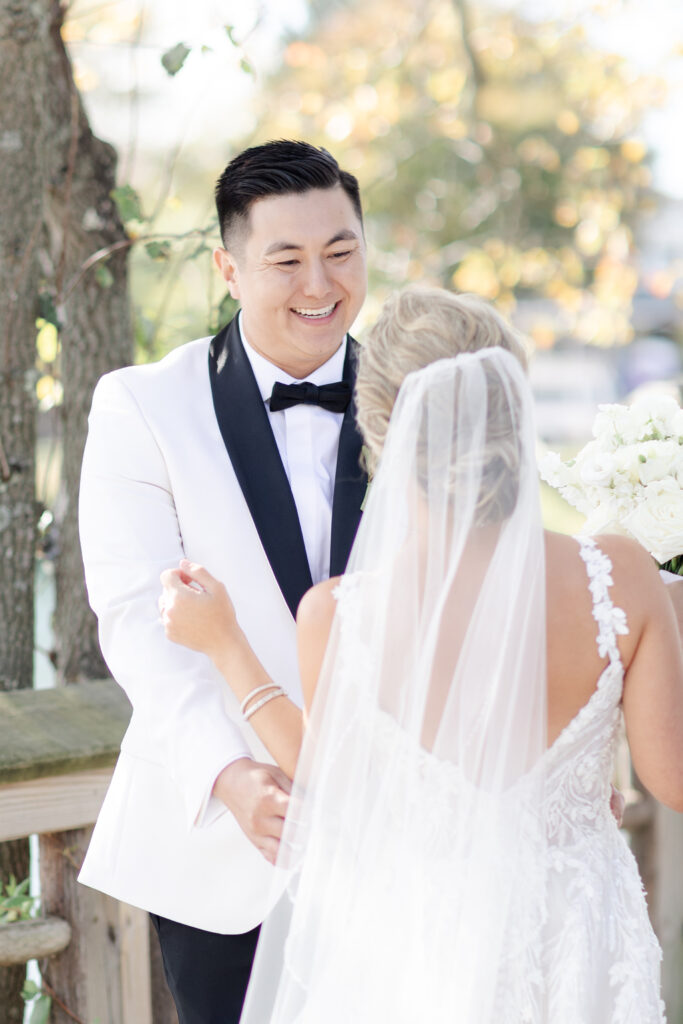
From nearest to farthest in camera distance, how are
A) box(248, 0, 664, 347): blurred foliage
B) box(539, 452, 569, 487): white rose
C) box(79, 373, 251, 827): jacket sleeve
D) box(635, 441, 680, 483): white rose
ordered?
box(79, 373, 251, 827): jacket sleeve < box(635, 441, 680, 483): white rose < box(539, 452, 569, 487): white rose < box(248, 0, 664, 347): blurred foliage

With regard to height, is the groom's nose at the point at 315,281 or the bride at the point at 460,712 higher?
the groom's nose at the point at 315,281

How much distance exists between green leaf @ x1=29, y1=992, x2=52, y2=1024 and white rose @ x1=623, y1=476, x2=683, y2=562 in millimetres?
1762

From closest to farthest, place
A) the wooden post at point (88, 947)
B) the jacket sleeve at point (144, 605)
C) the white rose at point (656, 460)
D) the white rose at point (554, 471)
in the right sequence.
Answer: the jacket sleeve at point (144, 605) < the white rose at point (656, 460) < the white rose at point (554, 471) < the wooden post at point (88, 947)

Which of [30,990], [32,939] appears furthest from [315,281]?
[30,990]

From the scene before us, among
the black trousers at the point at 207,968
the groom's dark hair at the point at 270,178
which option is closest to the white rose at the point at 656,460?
the groom's dark hair at the point at 270,178

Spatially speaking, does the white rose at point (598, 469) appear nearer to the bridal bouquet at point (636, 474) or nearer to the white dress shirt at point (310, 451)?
the bridal bouquet at point (636, 474)

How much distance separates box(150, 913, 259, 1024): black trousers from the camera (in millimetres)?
Answer: 2467

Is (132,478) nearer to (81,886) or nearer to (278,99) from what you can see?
(81,886)

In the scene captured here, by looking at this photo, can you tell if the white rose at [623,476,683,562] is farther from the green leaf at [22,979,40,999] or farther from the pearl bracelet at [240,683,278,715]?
the green leaf at [22,979,40,999]

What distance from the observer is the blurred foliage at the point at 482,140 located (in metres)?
9.57

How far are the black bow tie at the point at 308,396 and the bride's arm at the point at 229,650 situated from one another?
1.87 feet

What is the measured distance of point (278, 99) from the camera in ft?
42.4

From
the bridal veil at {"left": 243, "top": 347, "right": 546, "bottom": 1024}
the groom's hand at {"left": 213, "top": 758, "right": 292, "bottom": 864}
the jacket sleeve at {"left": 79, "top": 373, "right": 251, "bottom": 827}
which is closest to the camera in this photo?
the bridal veil at {"left": 243, "top": 347, "right": 546, "bottom": 1024}

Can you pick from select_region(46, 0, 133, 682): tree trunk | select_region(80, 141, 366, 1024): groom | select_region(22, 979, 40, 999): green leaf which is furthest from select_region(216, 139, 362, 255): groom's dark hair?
select_region(22, 979, 40, 999): green leaf
